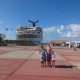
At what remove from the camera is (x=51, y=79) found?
464 inches

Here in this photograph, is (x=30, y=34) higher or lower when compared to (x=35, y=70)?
higher

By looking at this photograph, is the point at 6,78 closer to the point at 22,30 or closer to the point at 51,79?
the point at 51,79

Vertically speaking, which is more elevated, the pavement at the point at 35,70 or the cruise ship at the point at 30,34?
the cruise ship at the point at 30,34

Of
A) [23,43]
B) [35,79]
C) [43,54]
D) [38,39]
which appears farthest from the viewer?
[38,39]

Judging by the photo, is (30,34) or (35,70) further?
(30,34)

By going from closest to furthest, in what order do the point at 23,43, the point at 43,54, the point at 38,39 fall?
the point at 43,54, the point at 23,43, the point at 38,39

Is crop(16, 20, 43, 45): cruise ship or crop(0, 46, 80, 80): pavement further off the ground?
crop(16, 20, 43, 45): cruise ship

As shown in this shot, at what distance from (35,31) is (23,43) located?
2852 cm

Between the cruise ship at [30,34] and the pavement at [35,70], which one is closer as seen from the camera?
the pavement at [35,70]

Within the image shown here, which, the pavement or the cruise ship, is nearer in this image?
the pavement

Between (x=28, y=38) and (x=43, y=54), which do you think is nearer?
(x=43, y=54)

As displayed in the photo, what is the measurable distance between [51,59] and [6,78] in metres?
5.68

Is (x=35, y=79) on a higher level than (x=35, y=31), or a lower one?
lower

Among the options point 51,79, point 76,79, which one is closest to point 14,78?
point 51,79
